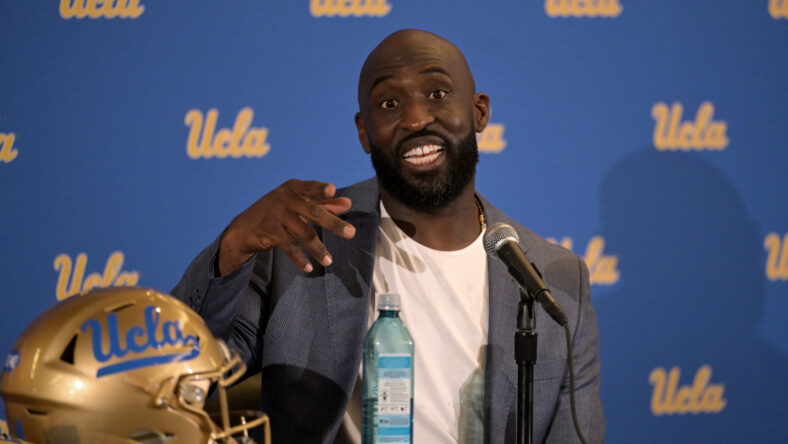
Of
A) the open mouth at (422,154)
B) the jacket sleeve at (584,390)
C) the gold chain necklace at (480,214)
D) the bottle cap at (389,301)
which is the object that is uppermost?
the open mouth at (422,154)

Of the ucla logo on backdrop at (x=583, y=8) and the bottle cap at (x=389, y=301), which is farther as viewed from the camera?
Result: the ucla logo on backdrop at (x=583, y=8)

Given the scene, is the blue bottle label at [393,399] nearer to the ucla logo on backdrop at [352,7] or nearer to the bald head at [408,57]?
the bald head at [408,57]

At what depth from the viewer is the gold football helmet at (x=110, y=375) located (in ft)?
3.07

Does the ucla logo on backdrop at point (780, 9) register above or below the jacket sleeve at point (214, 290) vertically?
above

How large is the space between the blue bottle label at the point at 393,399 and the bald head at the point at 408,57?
0.88 m

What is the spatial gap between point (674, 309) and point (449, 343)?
47.1 inches

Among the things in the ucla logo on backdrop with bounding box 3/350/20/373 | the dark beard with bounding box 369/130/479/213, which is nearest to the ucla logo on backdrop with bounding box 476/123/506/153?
the dark beard with bounding box 369/130/479/213

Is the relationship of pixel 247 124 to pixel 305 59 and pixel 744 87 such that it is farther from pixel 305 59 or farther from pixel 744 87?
pixel 744 87

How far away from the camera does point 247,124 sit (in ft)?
8.48

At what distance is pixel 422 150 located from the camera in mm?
Result: 1927

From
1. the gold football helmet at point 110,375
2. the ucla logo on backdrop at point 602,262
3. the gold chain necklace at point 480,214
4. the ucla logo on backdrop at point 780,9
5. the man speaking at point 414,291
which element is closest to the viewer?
the gold football helmet at point 110,375

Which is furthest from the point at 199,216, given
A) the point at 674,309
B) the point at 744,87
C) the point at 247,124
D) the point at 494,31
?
the point at 744,87

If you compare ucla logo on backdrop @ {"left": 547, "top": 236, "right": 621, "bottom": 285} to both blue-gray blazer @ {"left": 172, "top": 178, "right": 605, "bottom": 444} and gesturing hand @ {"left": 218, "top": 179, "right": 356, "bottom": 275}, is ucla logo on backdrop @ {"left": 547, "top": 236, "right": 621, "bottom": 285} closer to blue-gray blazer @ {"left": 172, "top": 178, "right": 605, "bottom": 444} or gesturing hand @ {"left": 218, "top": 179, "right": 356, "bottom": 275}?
blue-gray blazer @ {"left": 172, "top": 178, "right": 605, "bottom": 444}

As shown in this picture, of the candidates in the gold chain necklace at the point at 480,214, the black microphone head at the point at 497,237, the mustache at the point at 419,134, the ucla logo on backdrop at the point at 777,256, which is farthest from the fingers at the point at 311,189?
the ucla logo on backdrop at the point at 777,256
